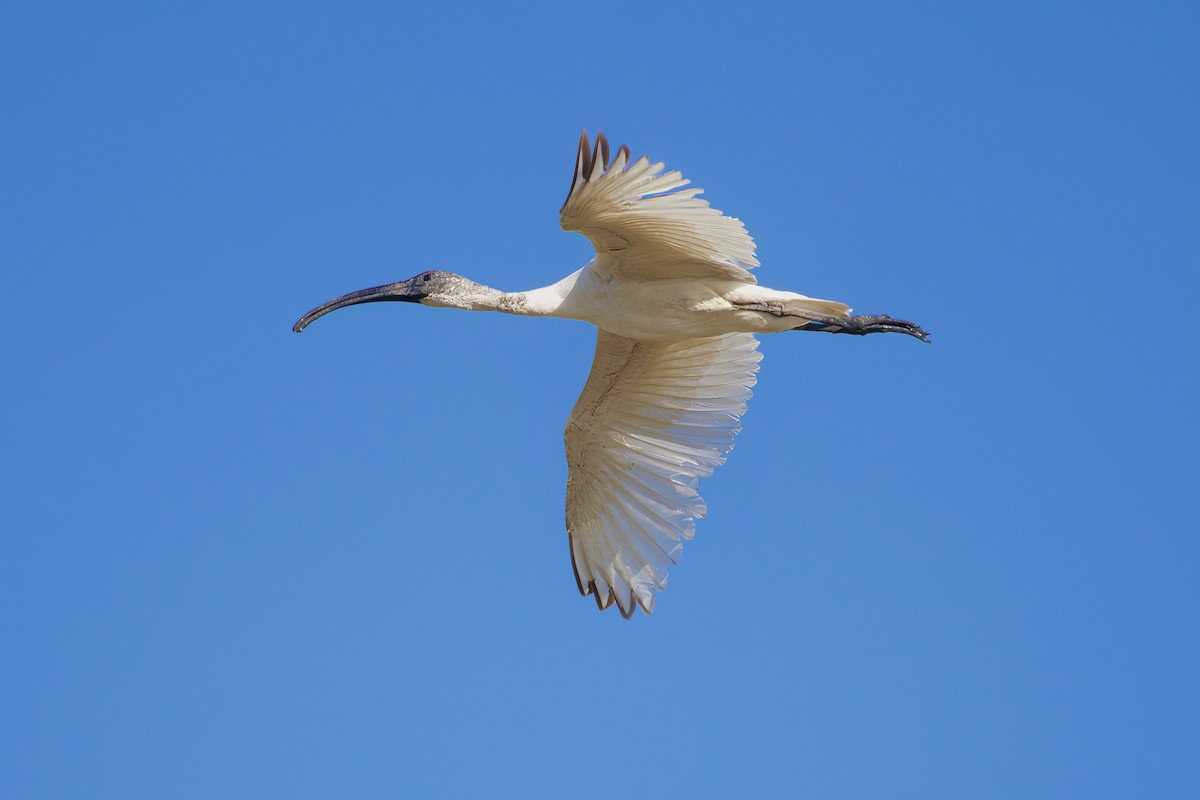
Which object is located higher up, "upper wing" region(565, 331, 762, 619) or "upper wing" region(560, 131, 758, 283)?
"upper wing" region(560, 131, 758, 283)

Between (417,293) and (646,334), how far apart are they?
1988 millimetres

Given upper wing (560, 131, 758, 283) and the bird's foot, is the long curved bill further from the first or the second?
the bird's foot

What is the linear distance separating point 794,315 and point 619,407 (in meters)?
2.27

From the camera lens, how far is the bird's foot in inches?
505

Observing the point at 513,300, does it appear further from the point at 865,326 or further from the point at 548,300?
the point at 865,326

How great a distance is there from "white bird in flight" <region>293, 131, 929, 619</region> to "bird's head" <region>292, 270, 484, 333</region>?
12mm

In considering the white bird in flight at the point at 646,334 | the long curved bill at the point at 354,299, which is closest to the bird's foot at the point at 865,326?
the white bird in flight at the point at 646,334

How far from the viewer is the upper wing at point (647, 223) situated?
10.6 meters

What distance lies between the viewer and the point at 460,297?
12.8 meters

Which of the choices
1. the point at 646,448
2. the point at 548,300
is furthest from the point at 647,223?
the point at 646,448

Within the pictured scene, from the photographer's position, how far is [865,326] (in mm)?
12961

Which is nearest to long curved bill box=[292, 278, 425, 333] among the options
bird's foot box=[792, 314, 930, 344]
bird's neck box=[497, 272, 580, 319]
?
bird's neck box=[497, 272, 580, 319]

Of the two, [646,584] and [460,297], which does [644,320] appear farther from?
[646,584]

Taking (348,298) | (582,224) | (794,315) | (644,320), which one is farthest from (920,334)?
(348,298)
